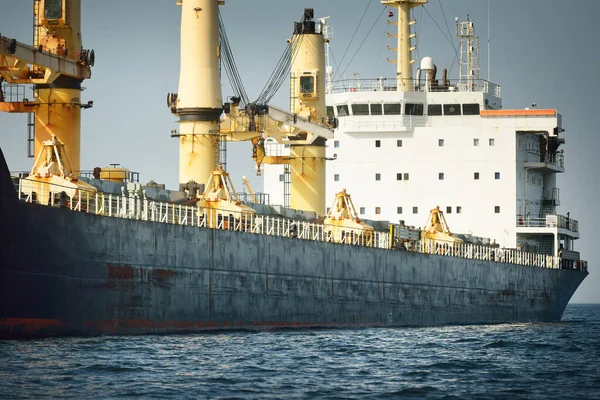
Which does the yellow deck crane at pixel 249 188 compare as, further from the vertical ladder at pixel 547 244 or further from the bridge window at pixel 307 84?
the vertical ladder at pixel 547 244

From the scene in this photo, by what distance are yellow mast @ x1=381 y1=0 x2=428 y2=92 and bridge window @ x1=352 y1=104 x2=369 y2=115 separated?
197 centimetres

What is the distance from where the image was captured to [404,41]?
54.6 meters

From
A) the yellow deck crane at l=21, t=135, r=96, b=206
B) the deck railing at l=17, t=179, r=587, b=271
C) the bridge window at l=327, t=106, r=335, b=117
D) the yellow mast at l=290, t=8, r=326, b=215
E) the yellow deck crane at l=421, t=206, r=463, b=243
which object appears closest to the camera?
the yellow deck crane at l=21, t=135, r=96, b=206

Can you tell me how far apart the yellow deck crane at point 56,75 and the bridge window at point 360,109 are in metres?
18.4

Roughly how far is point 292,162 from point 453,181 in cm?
803

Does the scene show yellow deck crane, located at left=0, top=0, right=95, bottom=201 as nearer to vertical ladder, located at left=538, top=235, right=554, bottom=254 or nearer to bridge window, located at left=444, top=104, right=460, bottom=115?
bridge window, located at left=444, top=104, right=460, bottom=115

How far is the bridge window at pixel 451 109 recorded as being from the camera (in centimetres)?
5344

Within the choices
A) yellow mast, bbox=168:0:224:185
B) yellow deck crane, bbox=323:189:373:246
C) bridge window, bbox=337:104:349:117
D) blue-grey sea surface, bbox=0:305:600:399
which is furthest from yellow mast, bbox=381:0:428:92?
blue-grey sea surface, bbox=0:305:600:399

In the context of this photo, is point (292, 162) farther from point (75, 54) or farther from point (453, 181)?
point (75, 54)

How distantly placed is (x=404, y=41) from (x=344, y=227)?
48.6 feet

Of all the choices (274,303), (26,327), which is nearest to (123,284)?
(26,327)

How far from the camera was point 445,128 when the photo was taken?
53.0 metres

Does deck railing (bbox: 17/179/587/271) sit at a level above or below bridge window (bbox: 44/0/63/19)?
below

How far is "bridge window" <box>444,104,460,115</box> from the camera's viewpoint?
53.4m
